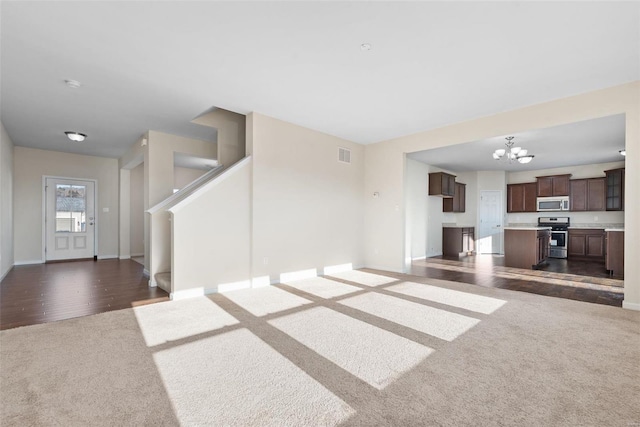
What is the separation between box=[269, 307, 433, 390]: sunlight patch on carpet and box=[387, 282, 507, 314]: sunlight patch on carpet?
144 centimetres

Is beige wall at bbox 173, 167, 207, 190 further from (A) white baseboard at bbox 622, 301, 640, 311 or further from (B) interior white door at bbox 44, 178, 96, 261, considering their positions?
(A) white baseboard at bbox 622, 301, 640, 311

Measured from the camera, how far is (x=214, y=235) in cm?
440


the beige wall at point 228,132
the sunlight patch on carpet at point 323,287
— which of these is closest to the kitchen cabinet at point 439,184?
the sunlight patch on carpet at point 323,287

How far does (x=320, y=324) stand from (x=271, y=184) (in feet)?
8.63

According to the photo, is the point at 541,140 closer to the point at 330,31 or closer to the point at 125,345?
the point at 330,31

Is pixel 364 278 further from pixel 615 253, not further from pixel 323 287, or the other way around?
pixel 615 253

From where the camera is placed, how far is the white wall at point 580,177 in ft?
27.1

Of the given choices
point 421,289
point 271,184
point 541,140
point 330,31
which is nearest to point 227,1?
point 330,31

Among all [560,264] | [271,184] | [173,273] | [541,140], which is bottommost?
[560,264]

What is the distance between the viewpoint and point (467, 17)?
98.3 inches

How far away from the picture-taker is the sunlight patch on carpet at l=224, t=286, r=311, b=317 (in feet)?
11.8

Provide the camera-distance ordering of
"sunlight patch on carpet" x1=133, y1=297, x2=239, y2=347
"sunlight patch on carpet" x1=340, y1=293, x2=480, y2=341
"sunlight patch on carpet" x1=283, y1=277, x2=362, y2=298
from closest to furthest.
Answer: "sunlight patch on carpet" x1=133, y1=297, x2=239, y2=347, "sunlight patch on carpet" x1=340, y1=293, x2=480, y2=341, "sunlight patch on carpet" x1=283, y1=277, x2=362, y2=298

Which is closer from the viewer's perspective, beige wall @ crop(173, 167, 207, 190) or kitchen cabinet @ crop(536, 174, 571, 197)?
kitchen cabinet @ crop(536, 174, 571, 197)

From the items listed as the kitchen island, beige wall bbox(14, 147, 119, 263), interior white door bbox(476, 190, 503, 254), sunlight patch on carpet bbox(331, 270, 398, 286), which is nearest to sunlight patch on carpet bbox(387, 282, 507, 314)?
sunlight patch on carpet bbox(331, 270, 398, 286)
